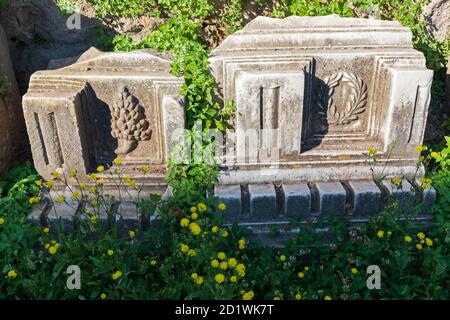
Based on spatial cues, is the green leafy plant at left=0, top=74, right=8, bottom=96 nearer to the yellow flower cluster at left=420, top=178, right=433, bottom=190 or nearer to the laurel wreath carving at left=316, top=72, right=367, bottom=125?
the laurel wreath carving at left=316, top=72, right=367, bottom=125

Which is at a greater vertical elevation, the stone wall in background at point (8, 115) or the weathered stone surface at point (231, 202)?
the stone wall in background at point (8, 115)

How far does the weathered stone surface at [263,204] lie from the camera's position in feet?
11.4

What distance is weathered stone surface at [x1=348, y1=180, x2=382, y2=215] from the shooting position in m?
3.52

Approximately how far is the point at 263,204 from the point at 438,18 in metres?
2.66

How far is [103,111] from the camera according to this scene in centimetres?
371

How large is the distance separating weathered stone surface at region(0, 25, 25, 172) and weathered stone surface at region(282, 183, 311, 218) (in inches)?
98.3

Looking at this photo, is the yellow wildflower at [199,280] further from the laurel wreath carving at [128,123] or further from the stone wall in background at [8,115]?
the stone wall in background at [8,115]

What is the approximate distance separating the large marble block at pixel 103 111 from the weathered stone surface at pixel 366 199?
4.78ft

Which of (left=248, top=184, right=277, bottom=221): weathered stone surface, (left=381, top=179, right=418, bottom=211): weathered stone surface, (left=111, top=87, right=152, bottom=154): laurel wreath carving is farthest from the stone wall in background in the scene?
(left=381, top=179, right=418, bottom=211): weathered stone surface

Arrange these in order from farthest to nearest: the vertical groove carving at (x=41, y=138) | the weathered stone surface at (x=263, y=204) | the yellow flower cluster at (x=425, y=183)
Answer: the vertical groove carving at (x=41, y=138) → the weathered stone surface at (x=263, y=204) → the yellow flower cluster at (x=425, y=183)

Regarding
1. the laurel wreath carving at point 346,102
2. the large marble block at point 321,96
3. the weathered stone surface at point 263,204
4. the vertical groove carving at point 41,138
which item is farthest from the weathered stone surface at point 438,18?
the vertical groove carving at point 41,138

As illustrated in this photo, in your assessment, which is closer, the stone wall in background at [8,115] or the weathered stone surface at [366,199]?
the weathered stone surface at [366,199]
